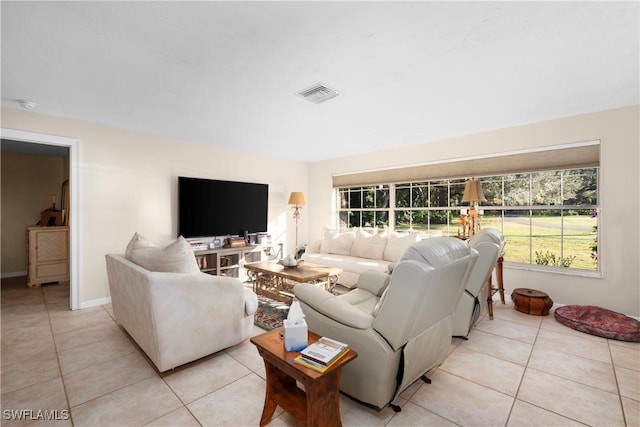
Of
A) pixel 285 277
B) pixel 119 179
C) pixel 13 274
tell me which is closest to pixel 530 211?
pixel 285 277

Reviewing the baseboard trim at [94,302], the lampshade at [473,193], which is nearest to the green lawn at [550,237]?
the lampshade at [473,193]

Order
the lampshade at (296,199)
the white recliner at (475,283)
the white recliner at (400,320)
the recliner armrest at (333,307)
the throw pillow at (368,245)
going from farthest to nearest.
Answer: the lampshade at (296,199) < the throw pillow at (368,245) < the white recliner at (475,283) < the recliner armrest at (333,307) < the white recliner at (400,320)

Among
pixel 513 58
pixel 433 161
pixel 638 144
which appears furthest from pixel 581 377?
pixel 433 161

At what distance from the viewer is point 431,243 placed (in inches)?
63.7

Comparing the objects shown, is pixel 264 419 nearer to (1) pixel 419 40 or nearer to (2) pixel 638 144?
(1) pixel 419 40

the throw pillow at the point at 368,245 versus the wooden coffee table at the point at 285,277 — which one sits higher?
the throw pillow at the point at 368,245

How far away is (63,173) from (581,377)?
8.32 metres

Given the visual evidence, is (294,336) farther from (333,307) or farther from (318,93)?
(318,93)

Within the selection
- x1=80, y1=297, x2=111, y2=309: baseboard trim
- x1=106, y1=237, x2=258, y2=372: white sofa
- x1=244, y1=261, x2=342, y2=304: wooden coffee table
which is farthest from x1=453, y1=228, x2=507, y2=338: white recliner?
x1=80, y1=297, x2=111, y2=309: baseboard trim

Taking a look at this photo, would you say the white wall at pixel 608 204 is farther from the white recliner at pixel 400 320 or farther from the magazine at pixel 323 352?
the magazine at pixel 323 352

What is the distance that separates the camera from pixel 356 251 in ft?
16.0

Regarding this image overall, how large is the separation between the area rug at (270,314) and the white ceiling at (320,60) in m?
2.39

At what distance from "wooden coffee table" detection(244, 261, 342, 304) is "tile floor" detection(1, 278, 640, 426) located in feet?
3.48

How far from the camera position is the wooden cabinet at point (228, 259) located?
15.0ft
